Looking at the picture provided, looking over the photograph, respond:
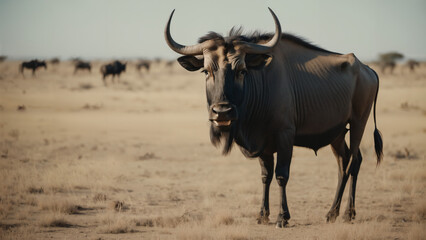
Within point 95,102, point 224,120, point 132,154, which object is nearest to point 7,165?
point 132,154

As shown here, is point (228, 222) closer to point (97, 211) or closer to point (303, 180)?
point (97, 211)

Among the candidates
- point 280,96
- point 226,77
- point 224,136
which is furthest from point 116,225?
point 280,96

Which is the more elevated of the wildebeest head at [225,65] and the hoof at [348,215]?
the wildebeest head at [225,65]

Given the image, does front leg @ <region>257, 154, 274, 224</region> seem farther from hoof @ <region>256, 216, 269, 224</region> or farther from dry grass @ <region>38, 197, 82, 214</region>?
dry grass @ <region>38, 197, 82, 214</region>

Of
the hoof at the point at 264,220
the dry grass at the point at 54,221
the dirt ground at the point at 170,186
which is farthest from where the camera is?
the hoof at the point at 264,220

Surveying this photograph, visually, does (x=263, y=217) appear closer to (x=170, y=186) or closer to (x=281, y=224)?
(x=281, y=224)

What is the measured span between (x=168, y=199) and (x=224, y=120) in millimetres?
3769

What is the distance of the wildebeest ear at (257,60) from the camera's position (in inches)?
251

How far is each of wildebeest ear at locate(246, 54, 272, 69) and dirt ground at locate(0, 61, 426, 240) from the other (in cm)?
230

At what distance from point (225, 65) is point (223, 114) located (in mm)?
733

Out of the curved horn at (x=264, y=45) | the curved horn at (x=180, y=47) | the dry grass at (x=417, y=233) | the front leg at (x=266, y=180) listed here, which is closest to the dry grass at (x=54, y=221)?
the front leg at (x=266, y=180)

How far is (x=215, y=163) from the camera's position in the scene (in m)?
12.7

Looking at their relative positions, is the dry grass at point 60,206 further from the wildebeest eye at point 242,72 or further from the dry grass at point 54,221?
the wildebeest eye at point 242,72

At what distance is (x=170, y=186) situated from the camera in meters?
10.1
